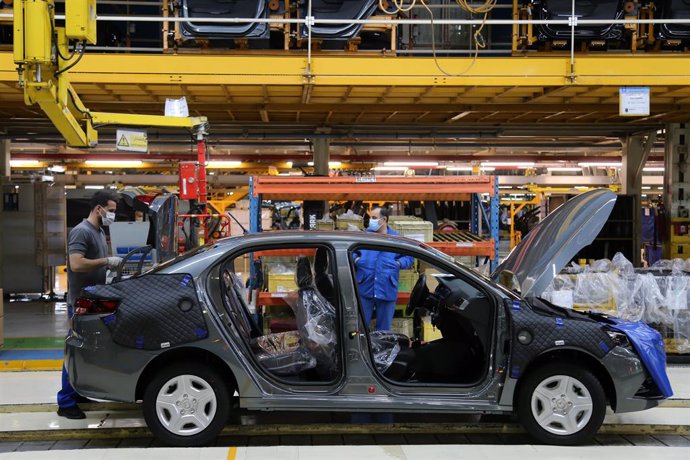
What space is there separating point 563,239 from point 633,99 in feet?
13.8

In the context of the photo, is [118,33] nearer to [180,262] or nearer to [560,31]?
[560,31]

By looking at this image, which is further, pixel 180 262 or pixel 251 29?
pixel 251 29

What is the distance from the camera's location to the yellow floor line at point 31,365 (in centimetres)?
699

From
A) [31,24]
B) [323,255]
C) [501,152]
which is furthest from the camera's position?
[501,152]

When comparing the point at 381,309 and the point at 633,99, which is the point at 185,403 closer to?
the point at 381,309

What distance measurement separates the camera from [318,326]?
4.83 metres

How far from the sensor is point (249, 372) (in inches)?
171

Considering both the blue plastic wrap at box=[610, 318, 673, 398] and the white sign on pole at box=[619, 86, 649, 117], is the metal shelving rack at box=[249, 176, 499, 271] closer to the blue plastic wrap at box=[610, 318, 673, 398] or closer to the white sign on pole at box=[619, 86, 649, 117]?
the white sign on pole at box=[619, 86, 649, 117]

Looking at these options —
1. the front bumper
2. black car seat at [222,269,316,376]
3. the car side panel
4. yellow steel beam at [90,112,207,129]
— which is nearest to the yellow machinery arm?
yellow steel beam at [90,112,207,129]

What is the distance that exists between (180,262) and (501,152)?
53.1 ft

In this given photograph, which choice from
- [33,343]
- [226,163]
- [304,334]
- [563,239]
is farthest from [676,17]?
[226,163]

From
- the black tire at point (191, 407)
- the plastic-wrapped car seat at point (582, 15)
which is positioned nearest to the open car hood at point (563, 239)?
the black tire at point (191, 407)

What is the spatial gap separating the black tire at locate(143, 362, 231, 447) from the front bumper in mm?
2497

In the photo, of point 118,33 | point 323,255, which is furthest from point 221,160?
point 323,255
